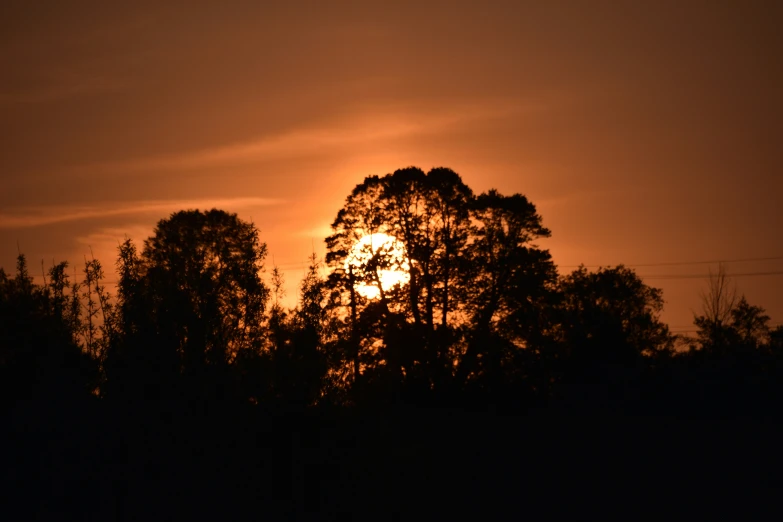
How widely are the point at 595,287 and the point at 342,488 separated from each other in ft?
158

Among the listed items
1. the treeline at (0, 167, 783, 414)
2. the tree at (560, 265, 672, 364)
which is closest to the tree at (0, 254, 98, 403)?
the treeline at (0, 167, 783, 414)

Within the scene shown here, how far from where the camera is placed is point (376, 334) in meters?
48.0

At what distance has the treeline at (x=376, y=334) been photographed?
2417cm

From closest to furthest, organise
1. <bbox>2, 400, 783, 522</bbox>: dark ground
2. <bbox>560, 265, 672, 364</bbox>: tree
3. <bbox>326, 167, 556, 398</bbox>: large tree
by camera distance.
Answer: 1. <bbox>2, 400, 783, 522</bbox>: dark ground
2. <bbox>326, 167, 556, 398</bbox>: large tree
3. <bbox>560, 265, 672, 364</bbox>: tree

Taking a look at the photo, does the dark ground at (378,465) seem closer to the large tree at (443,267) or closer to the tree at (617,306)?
the large tree at (443,267)

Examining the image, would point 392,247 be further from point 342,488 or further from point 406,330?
point 342,488

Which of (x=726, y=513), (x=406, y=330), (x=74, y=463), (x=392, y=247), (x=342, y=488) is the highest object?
(x=392, y=247)

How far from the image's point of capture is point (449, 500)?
31.8 m

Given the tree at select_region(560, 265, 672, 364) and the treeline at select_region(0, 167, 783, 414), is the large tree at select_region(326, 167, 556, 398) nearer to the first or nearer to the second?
the treeline at select_region(0, 167, 783, 414)

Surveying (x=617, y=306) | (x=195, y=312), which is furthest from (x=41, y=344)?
(x=617, y=306)

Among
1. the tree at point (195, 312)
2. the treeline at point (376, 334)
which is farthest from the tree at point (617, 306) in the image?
the tree at point (195, 312)

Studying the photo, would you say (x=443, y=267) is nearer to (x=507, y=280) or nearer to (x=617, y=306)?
(x=507, y=280)

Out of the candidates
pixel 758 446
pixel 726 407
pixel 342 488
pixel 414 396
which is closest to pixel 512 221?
pixel 414 396

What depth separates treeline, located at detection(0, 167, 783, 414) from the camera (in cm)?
2417
